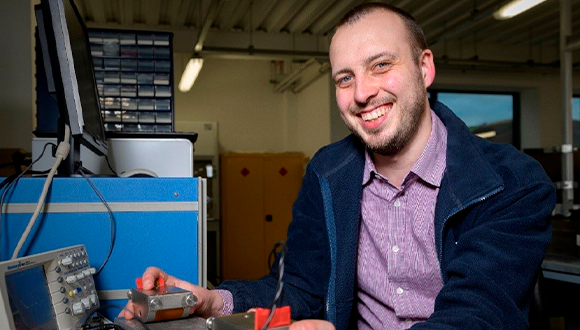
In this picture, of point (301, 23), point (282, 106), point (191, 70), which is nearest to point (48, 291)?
point (191, 70)

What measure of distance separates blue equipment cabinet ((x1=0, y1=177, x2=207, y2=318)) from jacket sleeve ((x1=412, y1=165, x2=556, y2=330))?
2.04 ft

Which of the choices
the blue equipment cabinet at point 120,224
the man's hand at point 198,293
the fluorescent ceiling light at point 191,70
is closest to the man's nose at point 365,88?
the blue equipment cabinet at point 120,224

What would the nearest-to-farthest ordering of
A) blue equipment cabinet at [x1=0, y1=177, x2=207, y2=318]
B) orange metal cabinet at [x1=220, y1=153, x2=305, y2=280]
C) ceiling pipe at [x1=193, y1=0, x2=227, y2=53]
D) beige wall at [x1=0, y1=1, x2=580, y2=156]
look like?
1. blue equipment cabinet at [x1=0, y1=177, x2=207, y2=318]
2. ceiling pipe at [x1=193, y1=0, x2=227, y2=53]
3. orange metal cabinet at [x1=220, y1=153, x2=305, y2=280]
4. beige wall at [x1=0, y1=1, x2=580, y2=156]

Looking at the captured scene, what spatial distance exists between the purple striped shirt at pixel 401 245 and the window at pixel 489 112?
621 cm

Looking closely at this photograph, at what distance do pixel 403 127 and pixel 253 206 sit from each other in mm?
5360

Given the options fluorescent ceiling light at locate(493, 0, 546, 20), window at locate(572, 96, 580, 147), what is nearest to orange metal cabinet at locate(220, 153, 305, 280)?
fluorescent ceiling light at locate(493, 0, 546, 20)

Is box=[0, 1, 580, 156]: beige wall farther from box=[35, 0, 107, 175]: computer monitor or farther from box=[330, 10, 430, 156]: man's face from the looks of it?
box=[35, 0, 107, 175]: computer monitor

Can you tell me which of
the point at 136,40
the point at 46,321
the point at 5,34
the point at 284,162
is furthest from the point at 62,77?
the point at 284,162

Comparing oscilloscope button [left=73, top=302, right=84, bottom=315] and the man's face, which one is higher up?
the man's face

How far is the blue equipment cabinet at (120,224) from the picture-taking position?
1216 millimetres

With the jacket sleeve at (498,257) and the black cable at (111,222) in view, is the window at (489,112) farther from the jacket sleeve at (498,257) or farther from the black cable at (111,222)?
the black cable at (111,222)

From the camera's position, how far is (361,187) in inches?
53.6

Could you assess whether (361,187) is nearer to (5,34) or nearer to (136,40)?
(136,40)

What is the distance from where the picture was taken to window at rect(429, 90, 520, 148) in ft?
24.1
